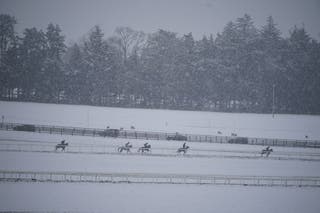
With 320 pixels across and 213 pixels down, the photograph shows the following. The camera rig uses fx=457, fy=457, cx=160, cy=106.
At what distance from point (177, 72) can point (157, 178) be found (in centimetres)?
7177

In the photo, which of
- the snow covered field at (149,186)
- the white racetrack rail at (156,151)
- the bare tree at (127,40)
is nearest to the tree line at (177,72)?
the bare tree at (127,40)

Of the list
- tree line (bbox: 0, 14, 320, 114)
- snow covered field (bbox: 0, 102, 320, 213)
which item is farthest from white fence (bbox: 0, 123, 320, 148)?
tree line (bbox: 0, 14, 320, 114)

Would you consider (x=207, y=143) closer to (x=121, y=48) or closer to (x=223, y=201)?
(x=223, y=201)

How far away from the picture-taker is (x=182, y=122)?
75625 mm

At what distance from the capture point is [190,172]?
118 feet

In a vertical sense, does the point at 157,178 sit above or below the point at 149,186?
above

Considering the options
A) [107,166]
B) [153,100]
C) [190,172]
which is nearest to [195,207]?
[190,172]

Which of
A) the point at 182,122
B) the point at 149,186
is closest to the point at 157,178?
the point at 149,186

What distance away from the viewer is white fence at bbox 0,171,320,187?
103ft

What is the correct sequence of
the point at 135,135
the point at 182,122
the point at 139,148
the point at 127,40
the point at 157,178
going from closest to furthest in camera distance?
1. the point at 157,178
2. the point at 139,148
3. the point at 135,135
4. the point at 182,122
5. the point at 127,40

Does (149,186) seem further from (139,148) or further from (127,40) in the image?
(127,40)

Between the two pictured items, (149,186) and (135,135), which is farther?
(135,135)

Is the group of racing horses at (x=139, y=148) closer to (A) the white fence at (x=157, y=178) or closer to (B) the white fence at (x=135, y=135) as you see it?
(A) the white fence at (x=157, y=178)

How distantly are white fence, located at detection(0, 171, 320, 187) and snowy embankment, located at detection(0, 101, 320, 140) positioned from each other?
26.9 meters
